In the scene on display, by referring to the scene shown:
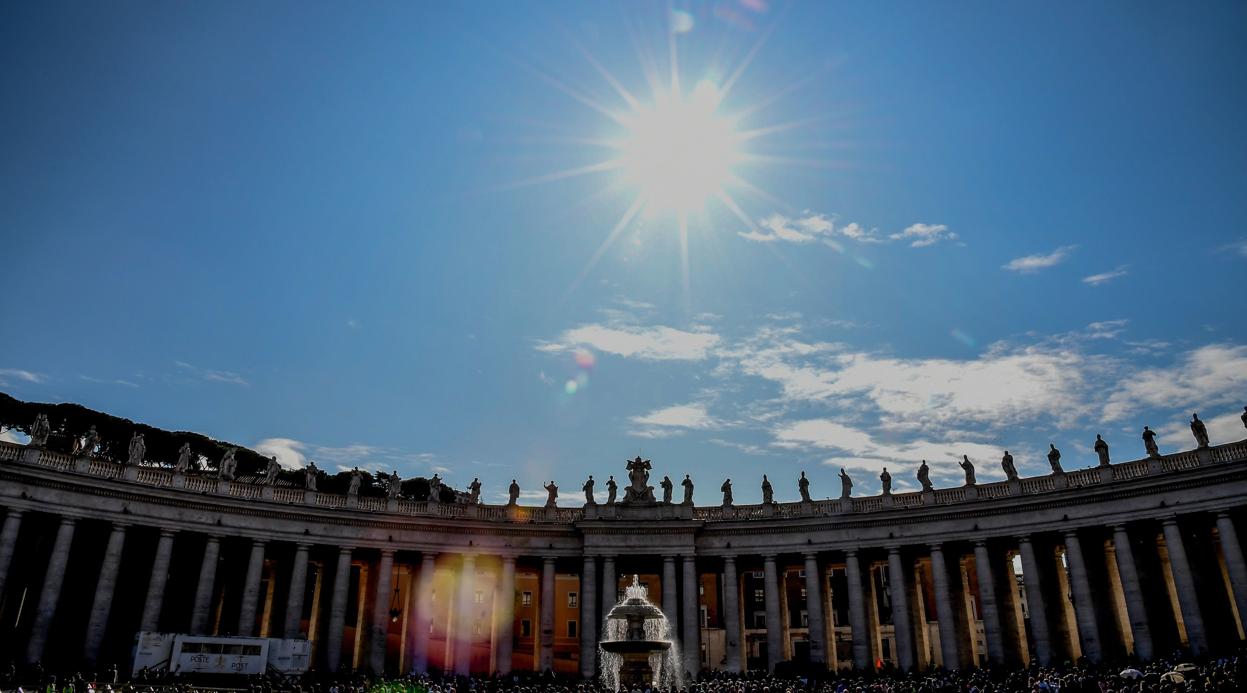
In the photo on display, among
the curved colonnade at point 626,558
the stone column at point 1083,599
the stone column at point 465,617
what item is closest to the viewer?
the curved colonnade at point 626,558

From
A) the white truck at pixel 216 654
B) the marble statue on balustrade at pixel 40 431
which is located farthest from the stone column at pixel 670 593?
the marble statue on balustrade at pixel 40 431

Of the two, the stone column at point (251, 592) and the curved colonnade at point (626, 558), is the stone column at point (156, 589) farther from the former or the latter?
the stone column at point (251, 592)

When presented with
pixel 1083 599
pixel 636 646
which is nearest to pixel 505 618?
pixel 636 646

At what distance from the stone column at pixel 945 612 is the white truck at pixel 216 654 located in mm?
40161

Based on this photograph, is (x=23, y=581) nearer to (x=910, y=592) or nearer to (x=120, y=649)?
(x=120, y=649)

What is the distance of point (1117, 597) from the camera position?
167ft

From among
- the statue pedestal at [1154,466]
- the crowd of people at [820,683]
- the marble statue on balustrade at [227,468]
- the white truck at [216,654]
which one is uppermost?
the marble statue on balustrade at [227,468]

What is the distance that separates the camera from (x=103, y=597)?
46.2 m

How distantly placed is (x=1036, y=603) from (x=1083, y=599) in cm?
274

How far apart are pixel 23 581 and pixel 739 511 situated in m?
51.4

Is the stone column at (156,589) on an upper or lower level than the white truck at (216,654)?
upper

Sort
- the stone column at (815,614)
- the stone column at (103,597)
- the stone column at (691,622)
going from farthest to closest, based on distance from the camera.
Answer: the stone column at (691,622), the stone column at (815,614), the stone column at (103,597)

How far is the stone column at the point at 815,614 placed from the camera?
175 feet

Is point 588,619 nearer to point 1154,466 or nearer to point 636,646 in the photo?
point 636,646
